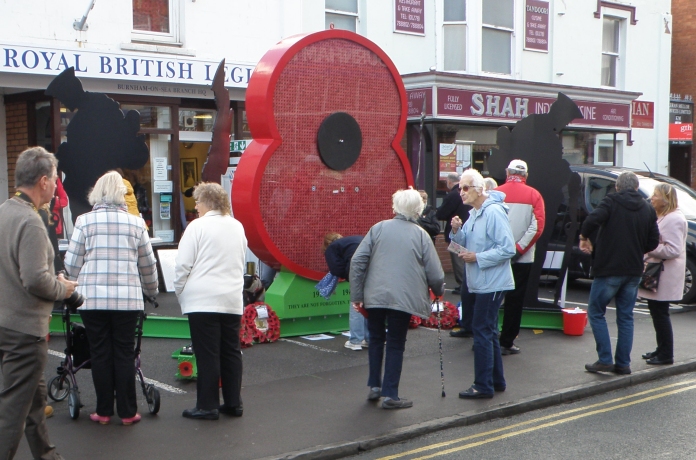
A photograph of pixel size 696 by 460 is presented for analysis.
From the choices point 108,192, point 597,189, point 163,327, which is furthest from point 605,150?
point 108,192

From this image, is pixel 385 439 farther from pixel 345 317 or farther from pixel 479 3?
pixel 479 3

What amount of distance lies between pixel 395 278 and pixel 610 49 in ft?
52.0

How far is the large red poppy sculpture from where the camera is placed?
9117 mm

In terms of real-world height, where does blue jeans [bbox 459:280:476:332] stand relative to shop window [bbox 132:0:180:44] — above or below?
below

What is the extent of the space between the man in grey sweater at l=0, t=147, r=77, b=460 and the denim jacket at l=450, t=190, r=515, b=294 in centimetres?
348

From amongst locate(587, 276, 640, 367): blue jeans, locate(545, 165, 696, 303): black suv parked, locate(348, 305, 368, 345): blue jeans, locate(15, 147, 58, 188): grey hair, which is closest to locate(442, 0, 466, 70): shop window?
locate(545, 165, 696, 303): black suv parked

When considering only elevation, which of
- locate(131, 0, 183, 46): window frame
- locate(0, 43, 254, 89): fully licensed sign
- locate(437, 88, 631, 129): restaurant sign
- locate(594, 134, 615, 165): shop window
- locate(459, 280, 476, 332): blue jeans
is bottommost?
locate(459, 280, 476, 332): blue jeans

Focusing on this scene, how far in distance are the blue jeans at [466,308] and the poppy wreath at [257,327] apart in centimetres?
205

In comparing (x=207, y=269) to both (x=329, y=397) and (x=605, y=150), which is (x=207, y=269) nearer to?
(x=329, y=397)

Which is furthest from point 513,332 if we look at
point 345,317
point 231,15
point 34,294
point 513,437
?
point 231,15

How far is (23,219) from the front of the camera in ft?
15.5

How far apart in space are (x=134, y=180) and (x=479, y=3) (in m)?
8.04

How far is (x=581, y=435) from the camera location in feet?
20.5

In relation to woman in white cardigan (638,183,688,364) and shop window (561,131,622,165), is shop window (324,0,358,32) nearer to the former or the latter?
shop window (561,131,622,165)
